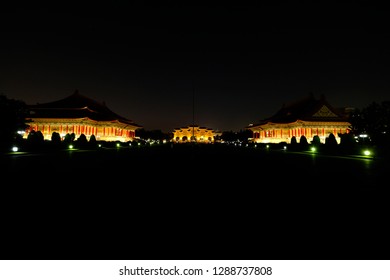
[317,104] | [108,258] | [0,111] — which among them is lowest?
[108,258]

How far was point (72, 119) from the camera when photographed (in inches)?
2298

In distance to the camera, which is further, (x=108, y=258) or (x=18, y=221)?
(x=18, y=221)

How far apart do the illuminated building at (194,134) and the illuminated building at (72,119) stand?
8782 centimetres

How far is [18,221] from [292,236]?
14.6ft

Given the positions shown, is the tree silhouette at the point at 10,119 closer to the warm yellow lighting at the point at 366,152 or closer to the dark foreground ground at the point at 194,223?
the dark foreground ground at the point at 194,223

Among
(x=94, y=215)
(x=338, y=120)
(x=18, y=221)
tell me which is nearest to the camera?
(x=18, y=221)

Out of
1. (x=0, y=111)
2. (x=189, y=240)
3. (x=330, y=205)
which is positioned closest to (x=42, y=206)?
(x=189, y=240)

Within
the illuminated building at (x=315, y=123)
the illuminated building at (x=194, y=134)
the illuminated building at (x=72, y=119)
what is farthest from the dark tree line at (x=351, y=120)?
the illuminated building at (x=194, y=134)

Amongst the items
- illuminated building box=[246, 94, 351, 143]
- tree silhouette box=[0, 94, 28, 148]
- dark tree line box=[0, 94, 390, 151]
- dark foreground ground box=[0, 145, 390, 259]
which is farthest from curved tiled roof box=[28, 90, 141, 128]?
dark foreground ground box=[0, 145, 390, 259]

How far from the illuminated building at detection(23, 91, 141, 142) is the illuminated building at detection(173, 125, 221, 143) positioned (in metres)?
87.8

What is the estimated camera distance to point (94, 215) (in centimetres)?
539

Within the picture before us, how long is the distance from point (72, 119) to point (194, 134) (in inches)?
4175

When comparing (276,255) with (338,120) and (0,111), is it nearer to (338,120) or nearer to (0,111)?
(0,111)

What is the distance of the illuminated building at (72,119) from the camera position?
193ft
